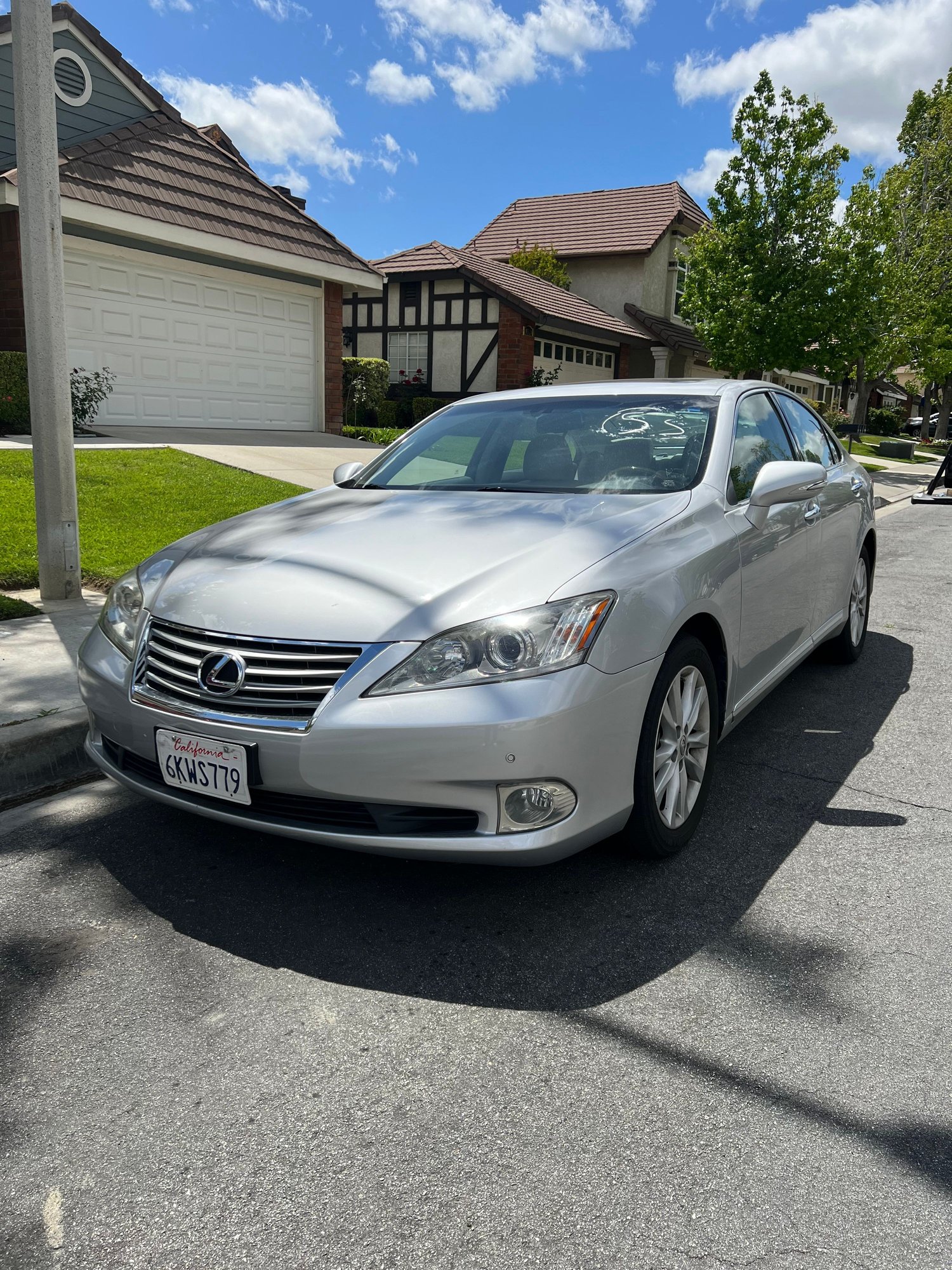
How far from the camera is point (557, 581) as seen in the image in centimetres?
290

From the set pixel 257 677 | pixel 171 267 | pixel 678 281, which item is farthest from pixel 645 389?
pixel 678 281

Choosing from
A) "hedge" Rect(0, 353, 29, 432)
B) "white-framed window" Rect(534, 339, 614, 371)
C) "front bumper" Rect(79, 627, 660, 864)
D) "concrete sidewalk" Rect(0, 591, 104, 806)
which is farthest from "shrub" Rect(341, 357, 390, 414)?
"front bumper" Rect(79, 627, 660, 864)

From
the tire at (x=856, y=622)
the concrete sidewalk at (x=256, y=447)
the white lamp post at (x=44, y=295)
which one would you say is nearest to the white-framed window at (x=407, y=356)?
the concrete sidewalk at (x=256, y=447)

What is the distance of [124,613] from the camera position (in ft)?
11.3

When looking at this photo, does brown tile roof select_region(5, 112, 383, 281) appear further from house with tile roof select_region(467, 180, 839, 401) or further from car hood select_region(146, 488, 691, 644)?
house with tile roof select_region(467, 180, 839, 401)

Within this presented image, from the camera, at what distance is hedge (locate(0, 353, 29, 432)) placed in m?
12.5

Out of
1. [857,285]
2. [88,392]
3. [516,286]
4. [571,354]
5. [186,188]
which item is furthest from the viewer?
[571,354]

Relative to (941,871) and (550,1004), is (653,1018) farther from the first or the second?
(941,871)

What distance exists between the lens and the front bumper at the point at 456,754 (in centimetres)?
265

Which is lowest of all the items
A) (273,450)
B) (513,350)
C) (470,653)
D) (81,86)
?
(273,450)

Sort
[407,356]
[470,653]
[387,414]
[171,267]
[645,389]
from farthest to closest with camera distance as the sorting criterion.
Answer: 1. [407,356]
2. [387,414]
3. [171,267]
4. [645,389]
5. [470,653]

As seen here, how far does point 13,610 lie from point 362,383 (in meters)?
16.6

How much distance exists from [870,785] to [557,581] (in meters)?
2.06

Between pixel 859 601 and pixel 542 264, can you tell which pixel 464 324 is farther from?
pixel 859 601
